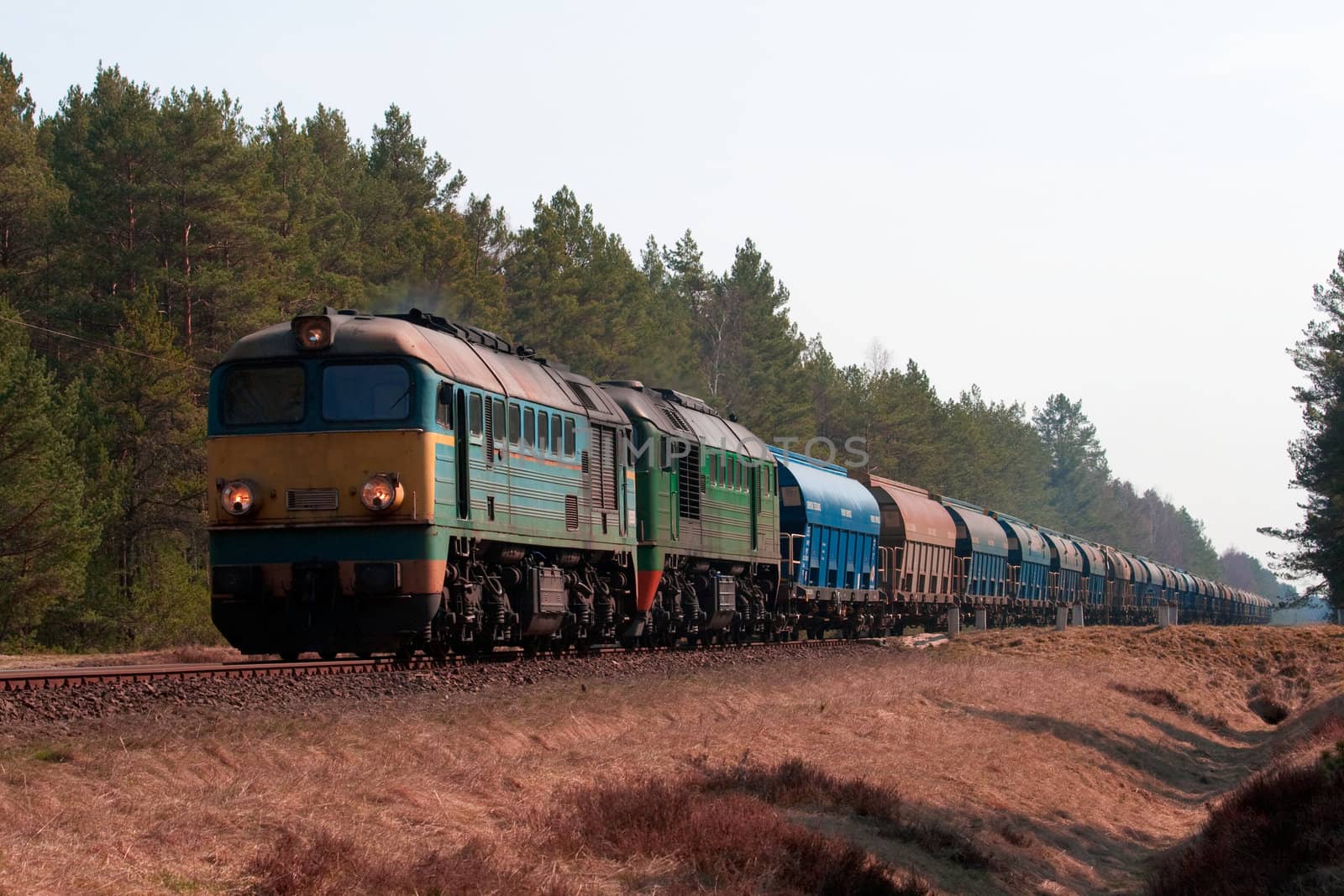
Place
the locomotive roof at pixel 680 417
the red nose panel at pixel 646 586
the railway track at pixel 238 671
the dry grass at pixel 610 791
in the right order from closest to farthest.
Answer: the dry grass at pixel 610 791
the railway track at pixel 238 671
the red nose panel at pixel 646 586
the locomotive roof at pixel 680 417

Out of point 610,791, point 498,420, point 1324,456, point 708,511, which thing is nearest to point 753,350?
point 1324,456

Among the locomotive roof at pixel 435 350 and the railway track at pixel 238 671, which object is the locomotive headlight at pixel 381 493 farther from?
the railway track at pixel 238 671

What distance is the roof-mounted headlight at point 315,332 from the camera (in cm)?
1784

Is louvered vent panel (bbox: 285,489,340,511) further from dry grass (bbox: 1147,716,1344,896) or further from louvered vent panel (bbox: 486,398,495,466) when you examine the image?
dry grass (bbox: 1147,716,1344,896)

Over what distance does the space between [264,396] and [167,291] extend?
27.9 meters

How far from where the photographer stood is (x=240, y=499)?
17.5 m

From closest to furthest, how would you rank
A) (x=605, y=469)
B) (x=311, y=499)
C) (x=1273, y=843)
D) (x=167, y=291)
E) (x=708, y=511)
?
(x=1273, y=843)
(x=311, y=499)
(x=605, y=469)
(x=708, y=511)
(x=167, y=291)

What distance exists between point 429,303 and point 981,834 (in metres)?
15.4

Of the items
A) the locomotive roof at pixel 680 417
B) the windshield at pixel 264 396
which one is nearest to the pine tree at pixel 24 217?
the locomotive roof at pixel 680 417

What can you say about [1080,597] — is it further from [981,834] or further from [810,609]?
[981,834]

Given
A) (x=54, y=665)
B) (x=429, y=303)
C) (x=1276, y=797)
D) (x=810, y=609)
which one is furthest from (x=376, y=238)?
(x=1276, y=797)

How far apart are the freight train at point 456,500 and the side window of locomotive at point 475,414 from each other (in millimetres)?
35

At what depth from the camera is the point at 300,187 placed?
171ft

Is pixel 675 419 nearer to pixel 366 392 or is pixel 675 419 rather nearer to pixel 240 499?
pixel 366 392
